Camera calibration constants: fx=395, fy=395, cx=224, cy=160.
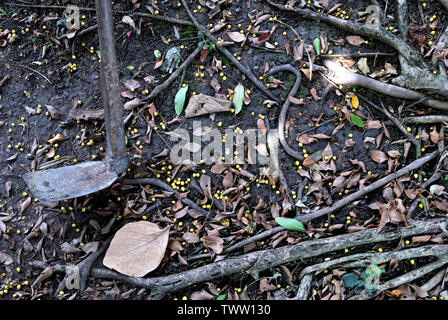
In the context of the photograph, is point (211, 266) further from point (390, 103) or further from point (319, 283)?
point (390, 103)

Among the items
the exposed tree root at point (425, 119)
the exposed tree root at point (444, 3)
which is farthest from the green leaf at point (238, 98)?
the exposed tree root at point (444, 3)

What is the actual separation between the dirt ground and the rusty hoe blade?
29cm

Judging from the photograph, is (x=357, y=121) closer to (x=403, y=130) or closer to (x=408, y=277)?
(x=403, y=130)

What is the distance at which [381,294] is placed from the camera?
3033 millimetres

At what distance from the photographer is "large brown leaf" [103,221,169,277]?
124 inches

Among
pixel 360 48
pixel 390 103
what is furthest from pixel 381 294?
pixel 360 48

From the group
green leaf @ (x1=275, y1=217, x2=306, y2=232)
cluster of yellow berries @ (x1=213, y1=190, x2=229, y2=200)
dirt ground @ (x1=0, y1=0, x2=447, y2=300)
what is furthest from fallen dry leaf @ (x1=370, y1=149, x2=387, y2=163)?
cluster of yellow berries @ (x1=213, y1=190, x2=229, y2=200)

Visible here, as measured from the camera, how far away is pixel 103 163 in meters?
3.15

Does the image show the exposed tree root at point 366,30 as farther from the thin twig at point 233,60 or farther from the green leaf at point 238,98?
the green leaf at point 238,98

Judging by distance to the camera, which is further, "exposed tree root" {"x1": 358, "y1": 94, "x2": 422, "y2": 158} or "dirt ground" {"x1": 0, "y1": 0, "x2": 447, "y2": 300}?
"exposed tree root" {"x1": 358, "y1": 94, "x2": 422, "y2": 158}

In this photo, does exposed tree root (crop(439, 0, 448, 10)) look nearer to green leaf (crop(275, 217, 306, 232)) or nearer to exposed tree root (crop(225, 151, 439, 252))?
exposed tree root (crop(225, 151, 439, 252))

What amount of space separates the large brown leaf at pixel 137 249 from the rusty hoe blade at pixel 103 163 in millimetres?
468

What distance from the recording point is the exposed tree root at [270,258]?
10.2 ft

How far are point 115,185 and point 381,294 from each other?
2305 mm
